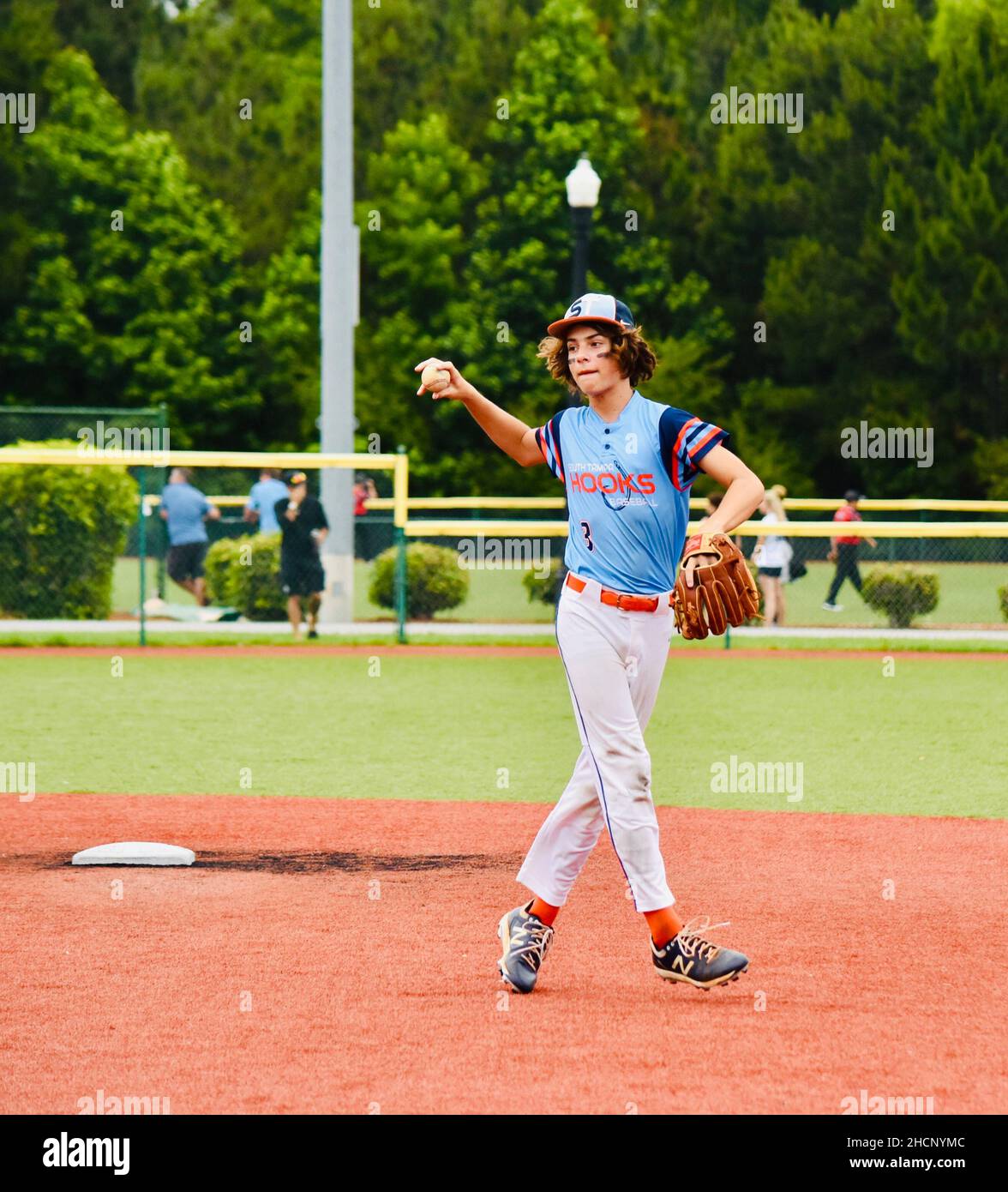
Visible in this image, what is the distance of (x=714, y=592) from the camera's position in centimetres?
572

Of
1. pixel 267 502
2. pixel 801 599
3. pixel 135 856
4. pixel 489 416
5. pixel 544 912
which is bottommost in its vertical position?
pixel 801 599

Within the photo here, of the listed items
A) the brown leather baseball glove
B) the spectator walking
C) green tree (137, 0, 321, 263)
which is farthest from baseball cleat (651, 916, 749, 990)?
green tree (137, 0, 321, 263)

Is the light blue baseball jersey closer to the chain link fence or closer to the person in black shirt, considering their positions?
the chain link fence

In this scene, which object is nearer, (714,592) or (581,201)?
(714,592)

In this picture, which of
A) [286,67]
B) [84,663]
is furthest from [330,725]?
[286,67]

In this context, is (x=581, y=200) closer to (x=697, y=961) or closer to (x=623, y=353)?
(x=623, y=353)

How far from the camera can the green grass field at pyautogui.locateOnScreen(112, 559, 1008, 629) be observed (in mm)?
23359

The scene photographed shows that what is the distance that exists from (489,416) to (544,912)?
170cm

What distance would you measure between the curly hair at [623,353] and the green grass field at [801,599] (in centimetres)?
1588

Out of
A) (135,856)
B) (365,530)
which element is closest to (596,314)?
(135,856)

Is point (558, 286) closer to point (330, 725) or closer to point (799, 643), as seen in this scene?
point (799, 643)

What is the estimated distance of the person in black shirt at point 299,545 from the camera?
19.2m

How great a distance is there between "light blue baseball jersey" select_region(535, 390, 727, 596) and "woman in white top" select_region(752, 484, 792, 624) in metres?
15.2

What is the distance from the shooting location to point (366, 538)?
28.7 metres
